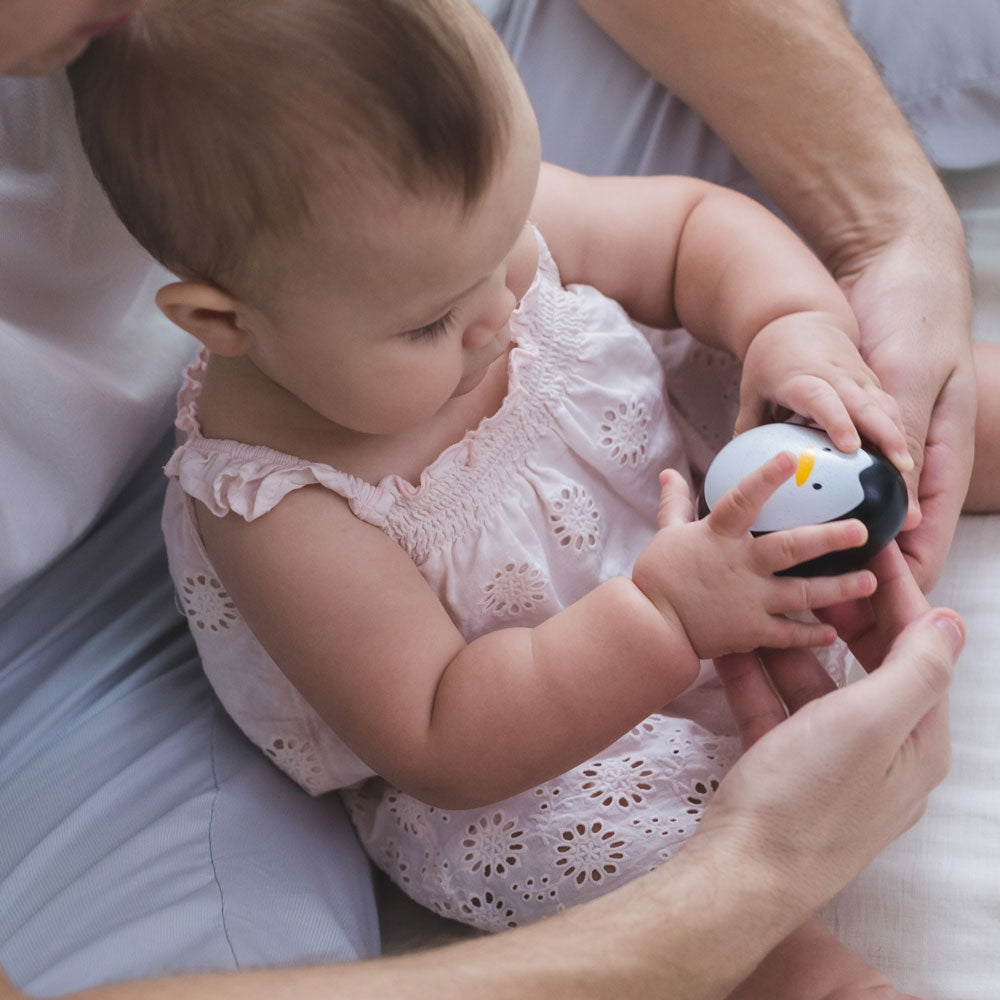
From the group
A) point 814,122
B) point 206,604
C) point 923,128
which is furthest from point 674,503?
point 923,128

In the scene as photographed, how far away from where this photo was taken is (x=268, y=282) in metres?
0.75

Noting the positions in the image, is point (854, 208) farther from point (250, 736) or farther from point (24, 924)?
point (24, 924)

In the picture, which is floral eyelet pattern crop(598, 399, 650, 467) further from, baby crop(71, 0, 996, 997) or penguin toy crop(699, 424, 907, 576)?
penguin toy crop(699, 424, 907, 576)

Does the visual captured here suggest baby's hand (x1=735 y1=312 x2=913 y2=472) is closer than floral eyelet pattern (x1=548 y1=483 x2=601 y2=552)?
Yes

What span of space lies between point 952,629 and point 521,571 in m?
0.33

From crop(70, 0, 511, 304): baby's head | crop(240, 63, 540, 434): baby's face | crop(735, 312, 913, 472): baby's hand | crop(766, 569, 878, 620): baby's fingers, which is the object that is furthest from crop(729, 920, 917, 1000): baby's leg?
crop(70, 0, 511, 304): baby's head

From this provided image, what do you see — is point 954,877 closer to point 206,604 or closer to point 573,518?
point 573,518

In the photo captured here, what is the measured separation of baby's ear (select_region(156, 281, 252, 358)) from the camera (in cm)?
75

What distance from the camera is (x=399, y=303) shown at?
761mm

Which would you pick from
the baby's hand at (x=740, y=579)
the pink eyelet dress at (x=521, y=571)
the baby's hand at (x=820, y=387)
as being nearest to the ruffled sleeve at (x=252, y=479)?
the pink eyelet dress at (x=521, y=571)

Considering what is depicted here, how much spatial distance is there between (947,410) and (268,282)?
0.60m

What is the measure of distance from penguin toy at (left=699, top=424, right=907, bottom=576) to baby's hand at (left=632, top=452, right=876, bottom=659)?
13 mm

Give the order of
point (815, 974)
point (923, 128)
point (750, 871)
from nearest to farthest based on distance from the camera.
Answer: point (750, 871)
point (815, 974)
point (923, 128)

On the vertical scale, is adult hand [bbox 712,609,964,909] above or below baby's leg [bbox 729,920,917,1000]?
above
